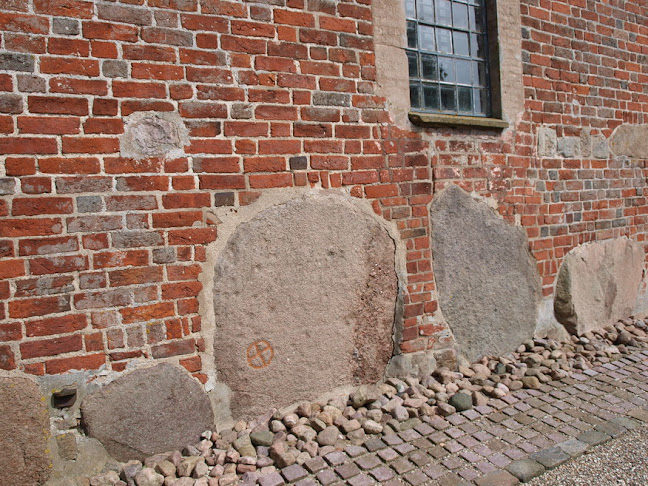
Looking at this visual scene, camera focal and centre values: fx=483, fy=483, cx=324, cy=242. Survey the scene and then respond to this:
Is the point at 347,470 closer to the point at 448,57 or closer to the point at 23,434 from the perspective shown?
the point at 23,434

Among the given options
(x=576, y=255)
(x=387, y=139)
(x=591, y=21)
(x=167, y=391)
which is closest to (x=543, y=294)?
(x=576, y=255)

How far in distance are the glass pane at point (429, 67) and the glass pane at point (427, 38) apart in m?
0.07

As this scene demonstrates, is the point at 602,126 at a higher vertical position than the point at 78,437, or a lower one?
higher

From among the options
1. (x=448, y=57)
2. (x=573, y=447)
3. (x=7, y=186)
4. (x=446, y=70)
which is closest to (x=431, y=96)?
(x=446, y=70)

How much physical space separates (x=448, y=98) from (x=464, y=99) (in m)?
0.17

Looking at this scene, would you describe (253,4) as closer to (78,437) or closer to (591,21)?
(78,437)

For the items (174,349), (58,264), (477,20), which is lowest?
(174,349)

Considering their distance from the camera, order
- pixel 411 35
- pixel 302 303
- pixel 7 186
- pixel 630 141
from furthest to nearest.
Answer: pixel 630 141 < pixel 411 35 < pixel 302 303 < pixel 7 186

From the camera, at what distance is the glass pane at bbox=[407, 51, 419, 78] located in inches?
146

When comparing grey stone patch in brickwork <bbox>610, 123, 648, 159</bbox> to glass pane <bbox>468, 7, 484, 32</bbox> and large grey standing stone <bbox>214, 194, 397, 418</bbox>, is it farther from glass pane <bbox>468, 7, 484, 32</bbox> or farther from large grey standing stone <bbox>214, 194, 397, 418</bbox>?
large grey standing stone <bbox>214, 194, 397, 418</bbox>

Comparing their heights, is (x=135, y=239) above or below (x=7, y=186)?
below

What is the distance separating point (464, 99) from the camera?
3955 mm

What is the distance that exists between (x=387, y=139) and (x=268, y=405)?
1920mm

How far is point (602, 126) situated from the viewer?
4516mm
